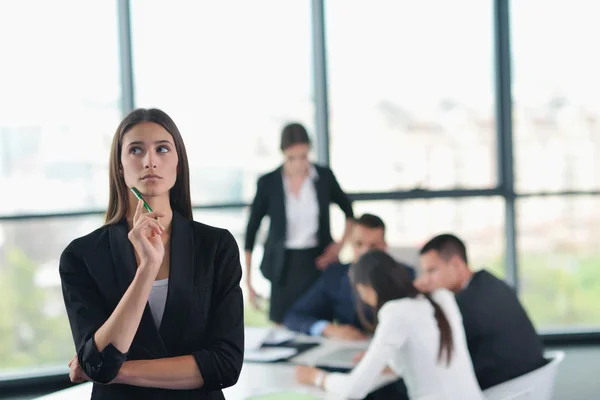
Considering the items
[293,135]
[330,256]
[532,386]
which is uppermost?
[293,135]

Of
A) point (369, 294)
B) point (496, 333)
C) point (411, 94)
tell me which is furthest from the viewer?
point (411, 94)

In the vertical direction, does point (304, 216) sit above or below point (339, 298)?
above

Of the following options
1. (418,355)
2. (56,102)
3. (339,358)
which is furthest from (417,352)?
(56,102)

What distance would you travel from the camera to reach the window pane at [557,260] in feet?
19.1

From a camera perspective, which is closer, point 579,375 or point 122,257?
point 122,257

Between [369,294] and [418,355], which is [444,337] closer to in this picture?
[418,355]

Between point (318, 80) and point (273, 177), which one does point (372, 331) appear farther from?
point (318, 80)

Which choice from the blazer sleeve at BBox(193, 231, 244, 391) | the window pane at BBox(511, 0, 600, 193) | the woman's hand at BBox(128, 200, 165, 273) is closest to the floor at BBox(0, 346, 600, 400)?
the window pane at BBox(511, 0, 600, 193)

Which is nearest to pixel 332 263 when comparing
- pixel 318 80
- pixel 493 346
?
pixel 493 346

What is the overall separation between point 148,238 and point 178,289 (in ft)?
0.36

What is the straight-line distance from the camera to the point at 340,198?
452cm

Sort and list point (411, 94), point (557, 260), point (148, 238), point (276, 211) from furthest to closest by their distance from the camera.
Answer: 1. point (557, 260)
2. point (411, 94)
3. point (276, 211)
4. point (148, 238)

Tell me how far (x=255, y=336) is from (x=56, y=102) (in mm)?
2517

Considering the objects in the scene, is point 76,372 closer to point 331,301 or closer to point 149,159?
point 149,159
